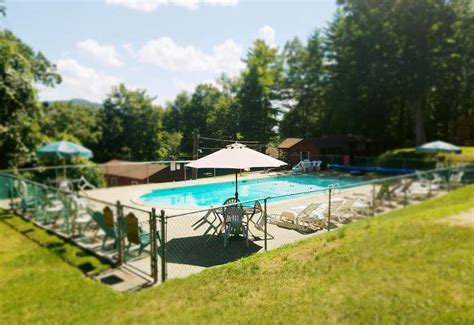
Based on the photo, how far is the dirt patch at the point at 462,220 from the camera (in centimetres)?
587

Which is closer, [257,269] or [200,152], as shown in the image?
[257,269]

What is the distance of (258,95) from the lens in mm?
4824

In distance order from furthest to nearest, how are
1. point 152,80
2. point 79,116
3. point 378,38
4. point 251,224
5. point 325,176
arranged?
point 325,176 < point 251,224 < point 378,38 < point 152,80 < point 79,116

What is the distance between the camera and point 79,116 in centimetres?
361

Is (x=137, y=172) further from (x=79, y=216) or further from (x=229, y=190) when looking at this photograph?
(x=229, y=190)

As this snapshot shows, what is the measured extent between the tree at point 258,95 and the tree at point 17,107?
9.27ft

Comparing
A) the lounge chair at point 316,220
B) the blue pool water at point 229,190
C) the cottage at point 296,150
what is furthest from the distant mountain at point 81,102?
the lounge chair at point 316,220

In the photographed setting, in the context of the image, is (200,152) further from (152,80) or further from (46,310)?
(46,310)

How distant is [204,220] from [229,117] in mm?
2675

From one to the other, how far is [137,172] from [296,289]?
2494 millimetres

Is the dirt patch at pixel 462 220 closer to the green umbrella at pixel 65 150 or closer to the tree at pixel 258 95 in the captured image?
the tree at pixel 258 95

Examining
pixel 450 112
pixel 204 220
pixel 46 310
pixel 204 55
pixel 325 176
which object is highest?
pixel 204 55

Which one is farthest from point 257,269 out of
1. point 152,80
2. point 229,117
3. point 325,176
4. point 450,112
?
point 450,112

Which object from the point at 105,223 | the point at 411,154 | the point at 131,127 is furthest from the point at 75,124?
the point at 411,154
